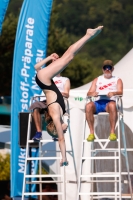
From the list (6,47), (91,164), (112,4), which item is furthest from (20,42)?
(112,4)

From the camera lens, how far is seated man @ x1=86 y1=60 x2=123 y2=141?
10.2m

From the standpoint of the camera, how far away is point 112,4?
68812mm

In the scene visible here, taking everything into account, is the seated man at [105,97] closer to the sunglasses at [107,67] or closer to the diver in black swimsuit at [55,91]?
the sunglasses at [107,67]

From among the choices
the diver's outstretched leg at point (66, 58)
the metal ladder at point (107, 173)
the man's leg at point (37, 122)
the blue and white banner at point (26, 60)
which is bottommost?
the metal ladder at point (107, 173)

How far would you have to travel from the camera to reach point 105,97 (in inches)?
412

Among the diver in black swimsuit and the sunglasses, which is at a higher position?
the sunglasses

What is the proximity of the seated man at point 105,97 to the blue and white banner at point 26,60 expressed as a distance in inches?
132

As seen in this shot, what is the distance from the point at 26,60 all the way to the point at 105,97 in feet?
12.4

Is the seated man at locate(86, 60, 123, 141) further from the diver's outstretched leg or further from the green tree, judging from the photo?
the green tree

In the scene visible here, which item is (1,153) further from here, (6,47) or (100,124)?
(6,47)

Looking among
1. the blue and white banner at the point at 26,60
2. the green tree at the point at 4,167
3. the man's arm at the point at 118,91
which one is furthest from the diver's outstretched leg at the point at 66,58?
the green tree at the point at 4,167

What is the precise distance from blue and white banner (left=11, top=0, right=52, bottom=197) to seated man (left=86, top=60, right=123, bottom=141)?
3.36 m

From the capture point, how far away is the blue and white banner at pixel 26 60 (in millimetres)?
13820

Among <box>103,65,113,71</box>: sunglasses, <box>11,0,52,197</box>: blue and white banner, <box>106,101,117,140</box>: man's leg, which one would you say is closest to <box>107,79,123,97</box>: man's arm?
<box>106,101,117,140</box>: man's leg
